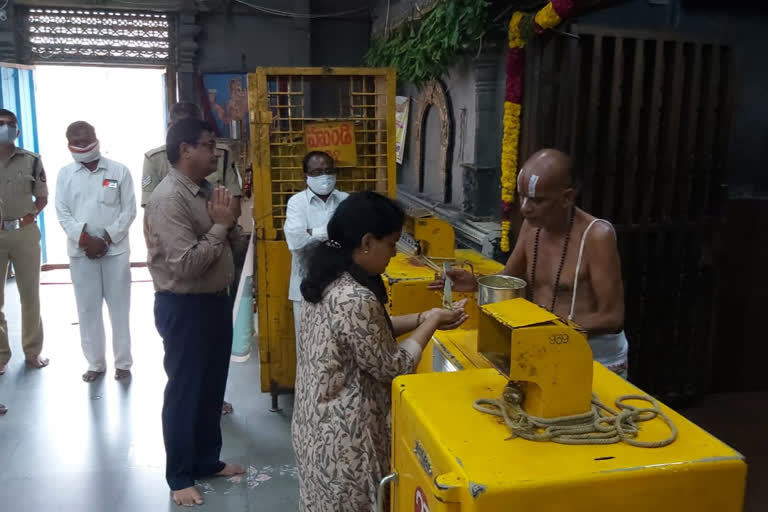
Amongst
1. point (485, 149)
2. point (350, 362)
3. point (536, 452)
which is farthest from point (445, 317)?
point (485, 149)

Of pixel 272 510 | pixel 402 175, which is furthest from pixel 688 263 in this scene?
pixel 402 175

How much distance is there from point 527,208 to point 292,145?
1.98 m

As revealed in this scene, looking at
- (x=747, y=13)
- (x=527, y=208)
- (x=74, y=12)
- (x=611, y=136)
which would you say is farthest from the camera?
(x=74, y=12)

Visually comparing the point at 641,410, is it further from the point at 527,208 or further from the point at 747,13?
the point at 747,13

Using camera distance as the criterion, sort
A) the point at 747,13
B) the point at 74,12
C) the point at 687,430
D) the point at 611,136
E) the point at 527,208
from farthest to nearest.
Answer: the point at 74,12 < the point at 747,13 < the point at 611,136 < the point at 527,208 < the point at 687,430

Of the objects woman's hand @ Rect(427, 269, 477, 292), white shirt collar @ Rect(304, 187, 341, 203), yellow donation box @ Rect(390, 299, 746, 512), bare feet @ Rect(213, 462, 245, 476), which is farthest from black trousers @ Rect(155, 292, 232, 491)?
yellow donation box @ Rect(390, 299, 746, 512)

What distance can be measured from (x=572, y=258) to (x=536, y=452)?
1.16 meters

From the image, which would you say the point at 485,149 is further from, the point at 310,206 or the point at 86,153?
the point at 86,153

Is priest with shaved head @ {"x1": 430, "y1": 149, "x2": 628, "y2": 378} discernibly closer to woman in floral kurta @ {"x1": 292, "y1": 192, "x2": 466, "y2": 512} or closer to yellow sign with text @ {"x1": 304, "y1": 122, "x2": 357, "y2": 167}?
woman in floral kurta @ {"x1": 292, "y1": 192, "x2": 466, "y2": 512}

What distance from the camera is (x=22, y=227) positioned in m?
4.48

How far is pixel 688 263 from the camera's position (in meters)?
4.11

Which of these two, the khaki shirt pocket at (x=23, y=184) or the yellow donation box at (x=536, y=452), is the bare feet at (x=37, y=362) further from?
the yellow donation box at (x=536, y=452)

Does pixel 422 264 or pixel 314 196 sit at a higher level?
pixel 314 196

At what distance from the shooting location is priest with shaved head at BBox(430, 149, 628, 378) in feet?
6.92
